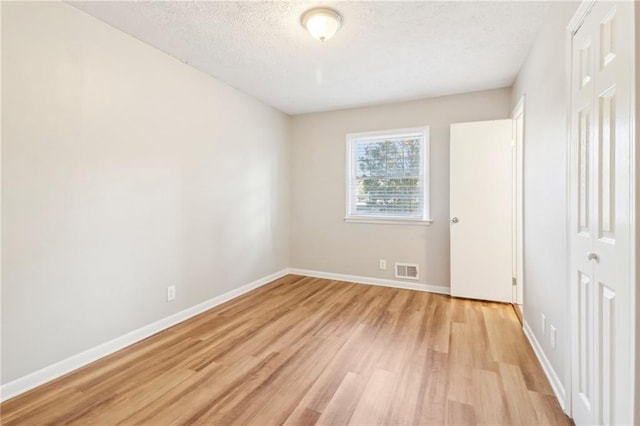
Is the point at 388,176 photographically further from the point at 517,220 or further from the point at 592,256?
the point at 592,256

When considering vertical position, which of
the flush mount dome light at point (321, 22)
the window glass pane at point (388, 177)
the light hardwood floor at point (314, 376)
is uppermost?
the flush mount dome light at point (321, 22)

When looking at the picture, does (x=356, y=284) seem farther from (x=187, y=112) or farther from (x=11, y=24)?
(x=11, y=24)

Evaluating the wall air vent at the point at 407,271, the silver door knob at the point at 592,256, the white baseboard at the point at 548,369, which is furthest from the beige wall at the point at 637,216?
the wall air vent at the point at 407,271

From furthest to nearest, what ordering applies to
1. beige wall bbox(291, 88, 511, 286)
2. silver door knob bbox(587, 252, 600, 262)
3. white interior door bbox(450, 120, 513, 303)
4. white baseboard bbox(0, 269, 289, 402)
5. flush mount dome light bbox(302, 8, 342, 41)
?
beige wall bbox(291, 88, 511, 286)
white interior door bbox(450, 120, 513, 303)
flush mount dome light bbox(302, 8, 342, 41)
white baseboard bbox(0, 269, 289, 402)
silver door knob bbox(587, 252, 600, 262)

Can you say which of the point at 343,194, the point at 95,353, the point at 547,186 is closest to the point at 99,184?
the point at 95,353

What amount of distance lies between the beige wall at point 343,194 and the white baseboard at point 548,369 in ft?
4.42

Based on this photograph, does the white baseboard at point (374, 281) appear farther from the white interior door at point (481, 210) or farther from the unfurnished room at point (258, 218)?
the white interior door at point (481, 210)

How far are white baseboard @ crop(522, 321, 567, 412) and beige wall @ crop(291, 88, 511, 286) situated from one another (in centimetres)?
135

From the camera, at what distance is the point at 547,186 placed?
1.94 meters

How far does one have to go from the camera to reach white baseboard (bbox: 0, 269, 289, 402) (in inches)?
69.7

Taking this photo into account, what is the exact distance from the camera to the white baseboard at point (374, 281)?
375 centimetres

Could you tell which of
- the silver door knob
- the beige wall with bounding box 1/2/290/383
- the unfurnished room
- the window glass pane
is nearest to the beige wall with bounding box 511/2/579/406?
the unfurnished room

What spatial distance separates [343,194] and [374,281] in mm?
1319

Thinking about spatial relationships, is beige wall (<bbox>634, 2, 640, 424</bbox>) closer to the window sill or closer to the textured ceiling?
the textured ceiling
